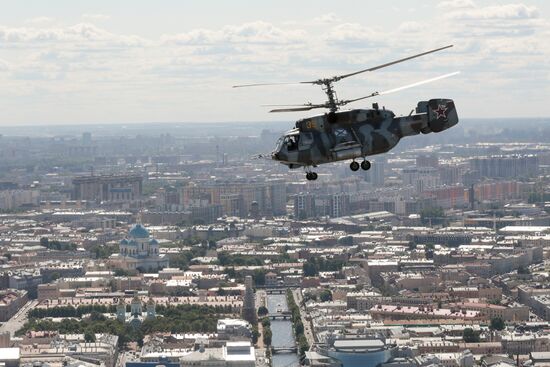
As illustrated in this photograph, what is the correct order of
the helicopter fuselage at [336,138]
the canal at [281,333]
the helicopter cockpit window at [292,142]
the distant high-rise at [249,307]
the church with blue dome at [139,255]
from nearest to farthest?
the helicopter fuselage at [336,138]
the helicopter cockpit window at [292,142]
the canal at [281,333]
the distant high-rise at [249,307]
the church with blue dome at [139,255]

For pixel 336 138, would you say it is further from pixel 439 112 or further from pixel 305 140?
pixel 439 112

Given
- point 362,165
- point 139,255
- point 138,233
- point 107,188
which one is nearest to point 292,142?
point 362,165

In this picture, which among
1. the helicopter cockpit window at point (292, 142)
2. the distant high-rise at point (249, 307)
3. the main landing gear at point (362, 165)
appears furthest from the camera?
the distant high-rise at point (249, 307)

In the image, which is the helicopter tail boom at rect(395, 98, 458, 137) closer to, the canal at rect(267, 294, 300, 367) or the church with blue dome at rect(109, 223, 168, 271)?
the canal at rect(267, 294, 300, 367)

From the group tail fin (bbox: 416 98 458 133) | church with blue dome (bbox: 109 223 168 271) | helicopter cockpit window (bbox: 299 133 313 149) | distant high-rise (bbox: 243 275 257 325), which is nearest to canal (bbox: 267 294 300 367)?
distant high-rise (bbox: 243 275 257 325)

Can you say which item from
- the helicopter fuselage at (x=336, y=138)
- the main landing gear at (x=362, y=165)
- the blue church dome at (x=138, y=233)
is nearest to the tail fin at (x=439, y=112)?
the helicopter fuselage at (x=336, y=138)

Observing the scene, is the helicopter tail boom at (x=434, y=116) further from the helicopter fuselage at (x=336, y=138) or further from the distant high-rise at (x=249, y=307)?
the distant high-rise at (x=249, y=307)
